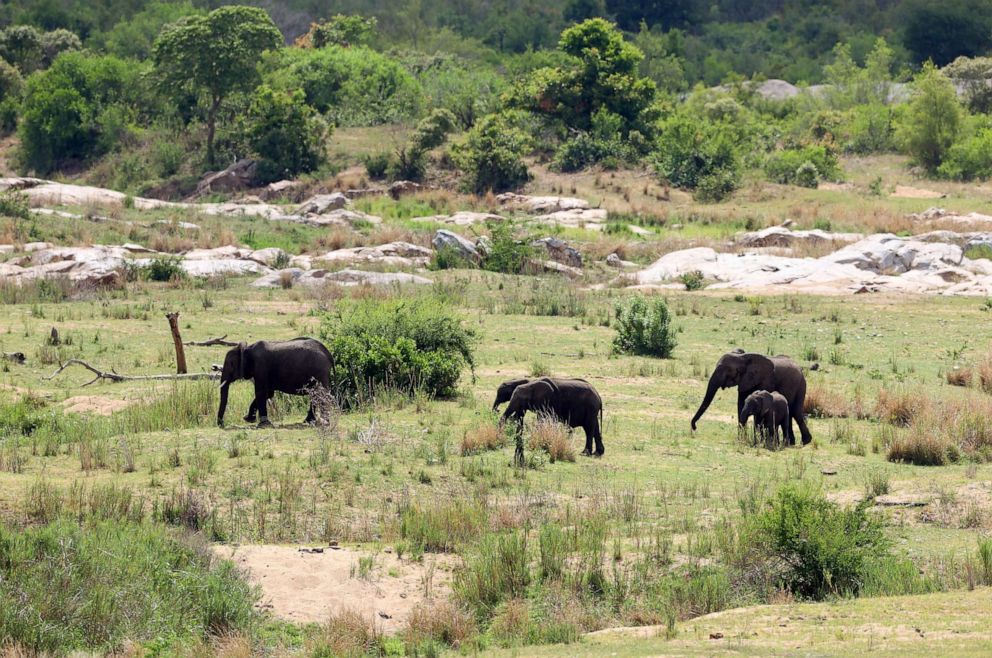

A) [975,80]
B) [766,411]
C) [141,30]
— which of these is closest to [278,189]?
[141,30]

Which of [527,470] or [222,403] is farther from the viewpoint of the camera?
[222,403]

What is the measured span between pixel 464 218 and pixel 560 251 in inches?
326

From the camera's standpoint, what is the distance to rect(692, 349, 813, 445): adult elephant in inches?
726

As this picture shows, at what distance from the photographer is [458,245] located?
40438mm

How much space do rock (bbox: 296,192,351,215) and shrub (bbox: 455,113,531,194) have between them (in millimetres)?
7093

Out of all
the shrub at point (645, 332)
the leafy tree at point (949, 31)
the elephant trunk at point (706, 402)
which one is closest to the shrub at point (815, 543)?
the elephant trunk at point (706, 402)

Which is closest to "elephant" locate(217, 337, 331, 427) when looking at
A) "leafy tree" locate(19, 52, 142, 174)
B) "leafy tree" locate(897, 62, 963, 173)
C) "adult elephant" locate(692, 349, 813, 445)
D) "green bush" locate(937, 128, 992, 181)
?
"adult elephant" locate(692, 349, 813, 445)

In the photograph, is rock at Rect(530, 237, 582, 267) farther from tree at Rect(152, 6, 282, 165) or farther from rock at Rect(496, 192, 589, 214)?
tree at Rect(152, 6, 282, 165)

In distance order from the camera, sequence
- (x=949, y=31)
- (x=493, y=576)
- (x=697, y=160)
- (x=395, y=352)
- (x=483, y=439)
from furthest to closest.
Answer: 1. (x=949, y=31)
2. (x=697, y=160)
3. (x=395, y=352)
4. (x=483, y=439)
5. (x=493, y=576)

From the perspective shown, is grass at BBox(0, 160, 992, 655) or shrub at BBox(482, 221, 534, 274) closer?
grass at BBox(0, 160, 992, 655)

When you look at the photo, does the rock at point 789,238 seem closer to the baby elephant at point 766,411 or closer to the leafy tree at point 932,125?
the leafy tree at point 932,125

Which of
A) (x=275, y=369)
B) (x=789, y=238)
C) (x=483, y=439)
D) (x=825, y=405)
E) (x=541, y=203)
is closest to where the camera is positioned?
(x=483, y=439)

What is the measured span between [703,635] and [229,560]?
4045mm

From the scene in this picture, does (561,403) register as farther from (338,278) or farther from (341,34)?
(341,34)
